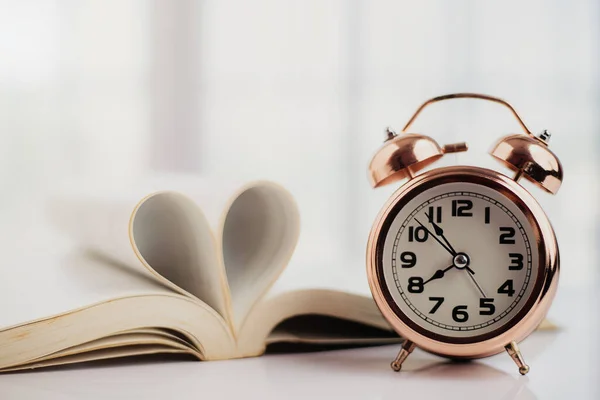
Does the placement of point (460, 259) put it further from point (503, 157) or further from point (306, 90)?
point (306, 90)

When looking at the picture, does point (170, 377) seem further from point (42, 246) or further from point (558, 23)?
point (558, 23)

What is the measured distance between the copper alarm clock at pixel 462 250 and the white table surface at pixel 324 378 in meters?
0.04

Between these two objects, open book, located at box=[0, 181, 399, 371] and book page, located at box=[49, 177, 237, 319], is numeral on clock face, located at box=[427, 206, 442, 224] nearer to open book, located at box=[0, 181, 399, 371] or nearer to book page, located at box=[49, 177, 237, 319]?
open book, located at box=[0, 181, 399, 371]

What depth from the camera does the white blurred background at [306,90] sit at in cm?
199

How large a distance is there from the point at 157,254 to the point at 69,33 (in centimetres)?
127

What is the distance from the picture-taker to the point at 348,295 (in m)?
0.92

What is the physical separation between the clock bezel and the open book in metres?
0.09

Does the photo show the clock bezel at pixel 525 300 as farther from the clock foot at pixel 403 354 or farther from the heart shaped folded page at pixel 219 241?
the heart shaped folded page at pixel 219 241

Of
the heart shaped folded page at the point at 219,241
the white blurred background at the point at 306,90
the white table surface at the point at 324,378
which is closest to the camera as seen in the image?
the white table surface at the point at 324,378

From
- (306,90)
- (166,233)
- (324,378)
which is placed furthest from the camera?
(306,90)

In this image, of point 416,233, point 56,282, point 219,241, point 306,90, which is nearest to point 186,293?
point 219,241

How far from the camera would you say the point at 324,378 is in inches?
31.5

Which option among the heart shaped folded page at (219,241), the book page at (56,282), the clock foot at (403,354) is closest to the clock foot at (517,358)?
the clock foot at (403,354)

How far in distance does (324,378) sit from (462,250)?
227 mm
